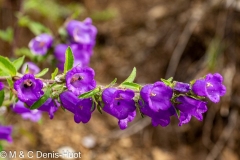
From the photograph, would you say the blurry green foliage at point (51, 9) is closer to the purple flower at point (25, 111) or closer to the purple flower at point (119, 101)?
the purple flower at point (25, 111)

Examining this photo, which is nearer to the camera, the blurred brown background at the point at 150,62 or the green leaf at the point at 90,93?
the green leaf at the point at 90,93

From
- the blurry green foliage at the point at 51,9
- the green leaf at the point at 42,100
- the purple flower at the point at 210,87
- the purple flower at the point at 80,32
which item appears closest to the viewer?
the purple flower at the point at 210,87

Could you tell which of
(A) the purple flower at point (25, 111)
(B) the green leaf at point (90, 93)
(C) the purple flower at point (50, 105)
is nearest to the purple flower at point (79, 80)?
(B) the green leaf at point (90, 93)

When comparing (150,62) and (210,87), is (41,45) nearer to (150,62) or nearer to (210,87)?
(210,87)

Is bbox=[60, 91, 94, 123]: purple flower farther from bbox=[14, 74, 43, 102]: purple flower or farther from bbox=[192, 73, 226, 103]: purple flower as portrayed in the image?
bbox=[192, 73, 226, 103]: purple flower

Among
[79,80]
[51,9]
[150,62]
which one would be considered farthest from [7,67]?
[150,62]

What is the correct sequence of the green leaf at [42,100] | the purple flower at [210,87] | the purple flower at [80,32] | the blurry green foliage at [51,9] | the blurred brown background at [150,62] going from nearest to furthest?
the purple flower at [210,87] → the green leaf at [42,100] → the purple flower at [80,32] → the blurry green foliage at [51,9] → the blurred brown background at [150,62]
